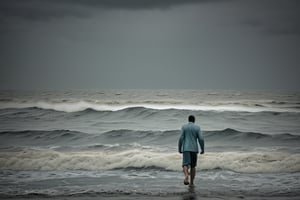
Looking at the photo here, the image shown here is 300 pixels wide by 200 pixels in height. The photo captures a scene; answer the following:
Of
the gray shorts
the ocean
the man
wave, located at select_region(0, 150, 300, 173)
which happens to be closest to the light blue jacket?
the man

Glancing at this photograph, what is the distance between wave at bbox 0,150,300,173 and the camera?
12905 mm

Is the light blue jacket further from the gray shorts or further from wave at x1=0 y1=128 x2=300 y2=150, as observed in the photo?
wave at x1=0 y1=128 x2=300 y2=150

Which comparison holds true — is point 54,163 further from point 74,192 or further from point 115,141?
point 115,141

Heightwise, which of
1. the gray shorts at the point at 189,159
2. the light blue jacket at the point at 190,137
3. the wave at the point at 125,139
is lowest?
the wave at the point at 125,139

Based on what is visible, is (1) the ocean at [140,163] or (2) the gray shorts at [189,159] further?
(2) the gray shorts at [189,159]

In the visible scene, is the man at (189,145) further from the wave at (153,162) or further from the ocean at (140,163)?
the wave at (153,162)

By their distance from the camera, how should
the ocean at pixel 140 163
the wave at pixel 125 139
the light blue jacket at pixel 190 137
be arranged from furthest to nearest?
the wave at pixel 125 139 → the light blue jacket at pixel 190 137 → the ocean at pixel 140 163

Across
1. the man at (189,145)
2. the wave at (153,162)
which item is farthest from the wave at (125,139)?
the man at (189,145)

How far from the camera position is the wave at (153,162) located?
12905 millimetres

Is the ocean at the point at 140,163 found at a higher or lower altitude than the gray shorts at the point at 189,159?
lower

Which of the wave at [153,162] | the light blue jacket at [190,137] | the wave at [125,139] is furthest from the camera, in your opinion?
the wave at [125,139]

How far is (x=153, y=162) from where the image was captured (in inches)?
527

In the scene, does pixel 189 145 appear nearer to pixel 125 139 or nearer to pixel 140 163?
pixel 140 163

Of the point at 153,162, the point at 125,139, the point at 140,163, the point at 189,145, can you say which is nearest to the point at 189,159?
the point at 189,145
